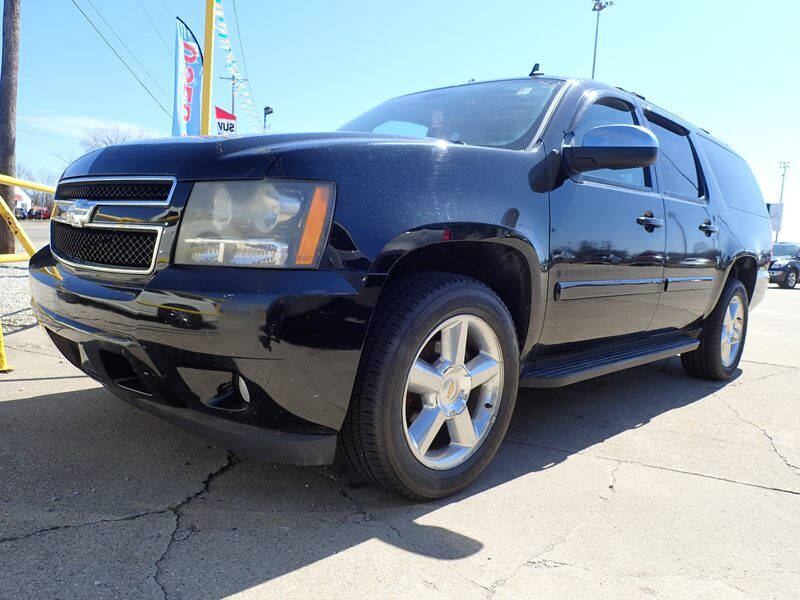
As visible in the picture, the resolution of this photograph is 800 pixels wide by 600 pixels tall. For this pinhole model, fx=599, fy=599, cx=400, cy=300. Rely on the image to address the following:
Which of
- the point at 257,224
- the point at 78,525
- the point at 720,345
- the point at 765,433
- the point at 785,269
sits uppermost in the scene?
the point at 257,224

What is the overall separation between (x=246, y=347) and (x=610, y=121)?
2524 millimetres

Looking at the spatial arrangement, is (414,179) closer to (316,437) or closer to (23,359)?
(316,437)

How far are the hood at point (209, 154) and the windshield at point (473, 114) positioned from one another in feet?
2.43

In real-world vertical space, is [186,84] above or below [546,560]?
above

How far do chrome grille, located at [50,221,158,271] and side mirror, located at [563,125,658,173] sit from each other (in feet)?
5.93

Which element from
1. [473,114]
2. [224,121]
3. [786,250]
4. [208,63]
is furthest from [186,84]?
[786,250]

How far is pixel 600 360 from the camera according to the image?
316 cm

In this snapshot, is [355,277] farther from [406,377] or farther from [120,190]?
[120,190]

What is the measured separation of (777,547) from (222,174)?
91.3 inches

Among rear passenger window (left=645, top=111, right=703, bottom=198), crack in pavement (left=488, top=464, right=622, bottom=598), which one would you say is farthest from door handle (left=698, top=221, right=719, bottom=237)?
crack in pavement (left=488, top=464, right=622, bottom=598)

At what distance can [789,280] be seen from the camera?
880 inches

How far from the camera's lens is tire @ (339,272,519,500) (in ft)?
6.58

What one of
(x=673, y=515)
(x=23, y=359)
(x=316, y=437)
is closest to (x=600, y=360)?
(x=673, y=515)

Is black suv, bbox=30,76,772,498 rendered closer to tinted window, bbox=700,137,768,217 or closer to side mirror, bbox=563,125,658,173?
side mirror, bbox=563,125,658,173
